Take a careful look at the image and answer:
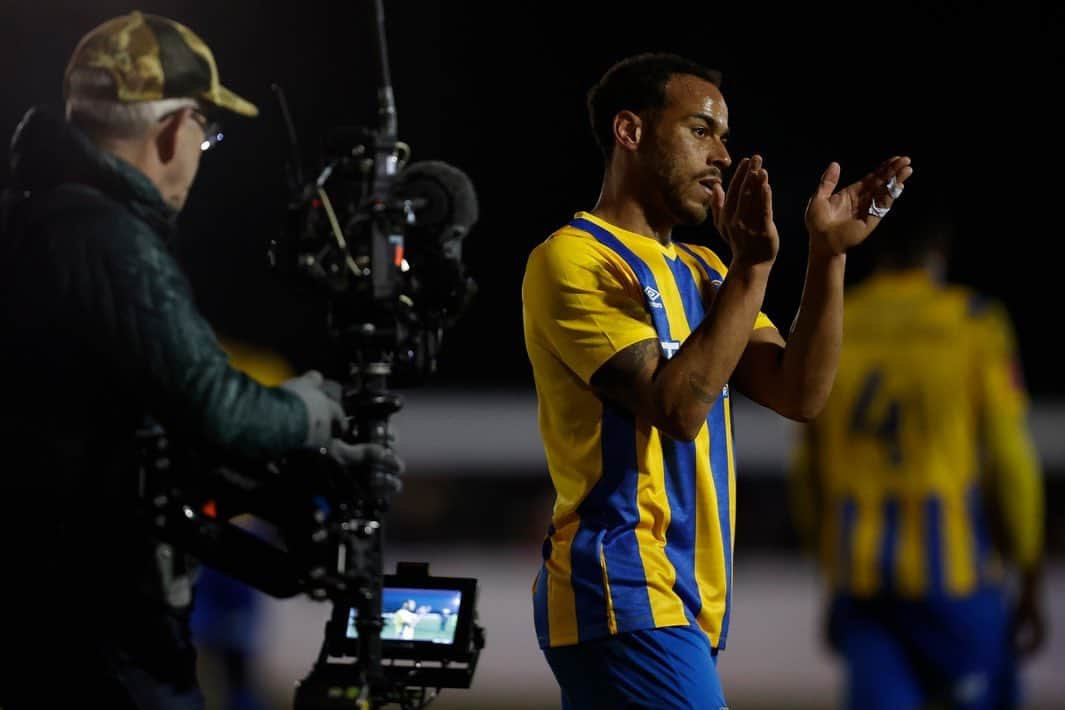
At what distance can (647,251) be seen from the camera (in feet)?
11.5

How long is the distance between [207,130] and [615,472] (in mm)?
1005

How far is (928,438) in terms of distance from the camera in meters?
5.91

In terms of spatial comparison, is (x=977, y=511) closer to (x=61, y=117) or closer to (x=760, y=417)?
(x=61, y=117)

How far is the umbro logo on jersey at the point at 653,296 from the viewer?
3.40 meters

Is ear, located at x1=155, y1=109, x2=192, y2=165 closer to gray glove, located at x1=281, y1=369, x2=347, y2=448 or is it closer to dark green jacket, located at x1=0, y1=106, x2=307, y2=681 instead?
dark green jacket, located at x1=0, y1=106, x2=307, y2=681

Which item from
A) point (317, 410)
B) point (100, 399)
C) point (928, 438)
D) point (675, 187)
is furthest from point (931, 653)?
point (100, 399)

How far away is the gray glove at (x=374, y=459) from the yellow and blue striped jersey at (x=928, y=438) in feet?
10.2

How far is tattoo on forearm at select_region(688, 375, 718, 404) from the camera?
3.12 m

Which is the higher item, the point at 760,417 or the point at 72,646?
the point at 72,646

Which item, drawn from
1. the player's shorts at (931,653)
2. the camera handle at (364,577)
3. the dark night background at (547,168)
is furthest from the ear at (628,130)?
the dark night background at (547,168)

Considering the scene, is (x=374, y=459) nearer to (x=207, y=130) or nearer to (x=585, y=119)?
(x=207, y=130)

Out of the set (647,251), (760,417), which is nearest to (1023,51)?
(760,417)

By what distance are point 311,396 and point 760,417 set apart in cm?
1065

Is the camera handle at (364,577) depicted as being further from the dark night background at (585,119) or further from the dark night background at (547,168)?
the dark night background at (585,119)
